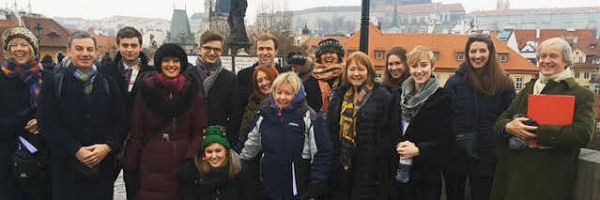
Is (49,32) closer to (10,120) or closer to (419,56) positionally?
(10,120)

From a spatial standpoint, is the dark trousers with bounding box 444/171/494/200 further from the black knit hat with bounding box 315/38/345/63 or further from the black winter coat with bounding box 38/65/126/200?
the black winter coat with bounding box 38/65/126/200

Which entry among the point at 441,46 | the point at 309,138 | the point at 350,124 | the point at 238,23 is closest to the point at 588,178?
the point at 350,124

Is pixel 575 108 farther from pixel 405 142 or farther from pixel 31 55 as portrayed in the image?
pixel 31 55

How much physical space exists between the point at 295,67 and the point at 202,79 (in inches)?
44.2

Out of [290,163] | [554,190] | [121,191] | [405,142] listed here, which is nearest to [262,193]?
[290,163]

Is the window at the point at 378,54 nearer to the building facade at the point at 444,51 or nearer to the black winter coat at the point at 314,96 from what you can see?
the building facade at the point at 444,51

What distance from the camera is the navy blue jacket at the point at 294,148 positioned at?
3500 millimetres

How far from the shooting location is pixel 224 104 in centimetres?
407

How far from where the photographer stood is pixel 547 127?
2750 millimetres

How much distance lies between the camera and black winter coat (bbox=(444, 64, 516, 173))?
3357mm

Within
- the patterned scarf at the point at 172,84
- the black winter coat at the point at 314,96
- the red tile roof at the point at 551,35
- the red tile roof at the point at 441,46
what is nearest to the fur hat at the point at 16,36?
the patterned scarf at the point at 172,84

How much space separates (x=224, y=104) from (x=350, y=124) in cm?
116

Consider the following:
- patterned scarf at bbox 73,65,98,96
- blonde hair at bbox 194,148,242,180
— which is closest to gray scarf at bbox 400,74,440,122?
blonde hair at bbox 194,148,242,180

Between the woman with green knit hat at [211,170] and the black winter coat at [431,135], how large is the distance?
131 centimetres
